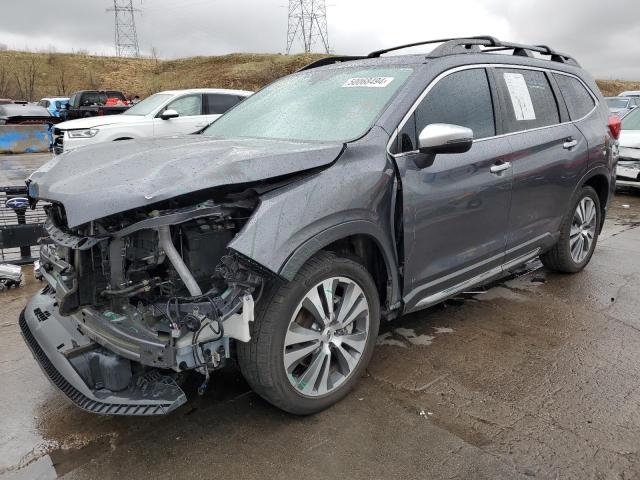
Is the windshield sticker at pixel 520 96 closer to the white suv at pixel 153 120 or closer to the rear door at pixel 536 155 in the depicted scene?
the rear door at pixel 536 155

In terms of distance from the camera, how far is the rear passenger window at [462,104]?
3.32 metres

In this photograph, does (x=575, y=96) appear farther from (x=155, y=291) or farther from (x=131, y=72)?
(x=131, y=72)

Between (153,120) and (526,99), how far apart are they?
8.90 metres

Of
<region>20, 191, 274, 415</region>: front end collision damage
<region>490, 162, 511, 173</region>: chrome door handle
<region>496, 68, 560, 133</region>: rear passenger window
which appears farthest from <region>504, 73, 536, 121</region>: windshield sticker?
<region>20, 191, 274, 415</region>: front end collision damage

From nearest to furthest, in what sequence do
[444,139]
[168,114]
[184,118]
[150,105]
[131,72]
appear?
[444,139], [168,114], [184,118], [150,105], [131,72]

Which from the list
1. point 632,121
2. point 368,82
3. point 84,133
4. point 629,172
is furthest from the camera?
point 84,133

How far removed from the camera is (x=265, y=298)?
8.34 feet

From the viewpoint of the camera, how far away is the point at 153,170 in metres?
2.41

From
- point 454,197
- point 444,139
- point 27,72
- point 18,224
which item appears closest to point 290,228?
point 444,139

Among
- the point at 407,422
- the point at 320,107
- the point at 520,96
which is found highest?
the point at 520,96

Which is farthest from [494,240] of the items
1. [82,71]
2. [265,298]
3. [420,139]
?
[82,71]

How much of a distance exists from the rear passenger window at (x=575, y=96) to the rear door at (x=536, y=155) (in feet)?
0.43

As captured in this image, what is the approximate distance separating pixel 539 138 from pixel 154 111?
9203 millimetres

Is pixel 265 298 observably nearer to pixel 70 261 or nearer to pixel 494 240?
pixel 70 261
